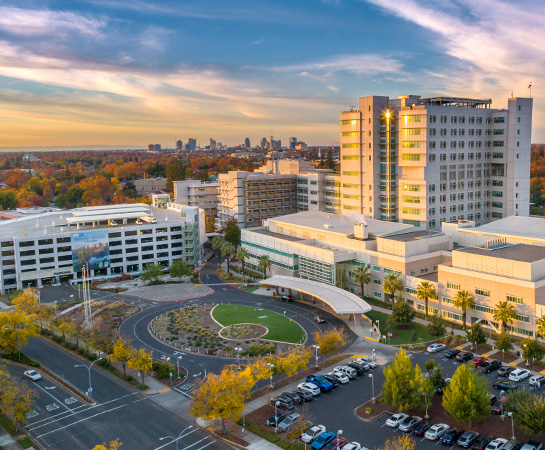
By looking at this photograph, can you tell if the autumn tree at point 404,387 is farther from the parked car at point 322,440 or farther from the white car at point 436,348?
the white car at point 436,348

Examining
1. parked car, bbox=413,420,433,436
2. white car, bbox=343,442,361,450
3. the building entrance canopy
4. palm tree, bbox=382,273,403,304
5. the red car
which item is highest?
palm tree, bbox=382,273,403,304

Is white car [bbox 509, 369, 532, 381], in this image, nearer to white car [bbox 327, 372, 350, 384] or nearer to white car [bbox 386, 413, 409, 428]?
white car [bbox 386, 413, 409, 428]

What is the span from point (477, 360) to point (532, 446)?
1938 cm

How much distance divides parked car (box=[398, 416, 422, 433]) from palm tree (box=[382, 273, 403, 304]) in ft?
111

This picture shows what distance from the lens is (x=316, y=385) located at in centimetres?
5666

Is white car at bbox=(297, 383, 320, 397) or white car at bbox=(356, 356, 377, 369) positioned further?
white car at bbox=(356, 356, 377, 369)

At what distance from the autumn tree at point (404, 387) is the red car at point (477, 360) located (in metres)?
13.9

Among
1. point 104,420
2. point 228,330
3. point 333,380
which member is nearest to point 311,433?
point 333,380

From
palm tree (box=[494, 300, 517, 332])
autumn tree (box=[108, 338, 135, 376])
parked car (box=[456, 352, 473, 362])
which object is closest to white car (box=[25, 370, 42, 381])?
autumn tree (box=[108, 338, 135, 376])

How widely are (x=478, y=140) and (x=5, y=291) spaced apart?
107 metres

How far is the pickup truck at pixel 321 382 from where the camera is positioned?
56.3 meters

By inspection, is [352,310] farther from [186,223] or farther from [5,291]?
[5,291]

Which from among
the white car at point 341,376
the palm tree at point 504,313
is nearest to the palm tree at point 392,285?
the palm tree at point 504,313

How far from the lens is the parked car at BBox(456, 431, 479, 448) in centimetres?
4478
